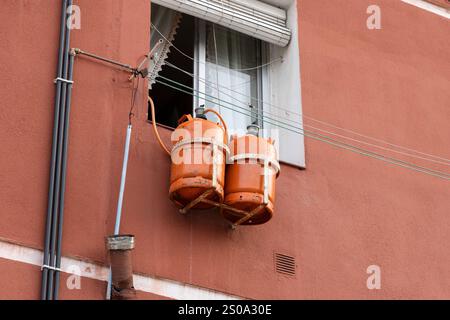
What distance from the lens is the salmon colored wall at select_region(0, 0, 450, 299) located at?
29.3 ft

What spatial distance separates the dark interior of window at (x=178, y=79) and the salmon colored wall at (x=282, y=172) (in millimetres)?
1008

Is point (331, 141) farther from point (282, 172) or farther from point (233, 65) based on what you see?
point (233, 65)

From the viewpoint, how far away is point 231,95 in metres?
11.0

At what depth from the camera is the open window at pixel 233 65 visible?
1075 centimetres

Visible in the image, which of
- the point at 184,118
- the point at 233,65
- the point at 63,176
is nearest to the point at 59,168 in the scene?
the point at 63,176

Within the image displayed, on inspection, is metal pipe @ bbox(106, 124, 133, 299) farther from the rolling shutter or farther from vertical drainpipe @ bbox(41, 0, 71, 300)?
the rolling shutter

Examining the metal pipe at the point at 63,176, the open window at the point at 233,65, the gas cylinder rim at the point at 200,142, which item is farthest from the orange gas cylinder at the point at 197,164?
the open window at the point at 233,65

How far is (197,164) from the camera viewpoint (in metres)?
9.02

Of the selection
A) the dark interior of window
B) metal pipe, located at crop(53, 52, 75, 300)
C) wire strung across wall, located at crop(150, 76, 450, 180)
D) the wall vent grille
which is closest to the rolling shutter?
the dark interior of window

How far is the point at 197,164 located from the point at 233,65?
2.48 m

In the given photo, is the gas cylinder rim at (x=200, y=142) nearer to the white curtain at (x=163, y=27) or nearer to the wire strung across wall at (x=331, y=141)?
the wire strung across wall at (x=331, y=141)

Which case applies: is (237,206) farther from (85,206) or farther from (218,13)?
(218,13)

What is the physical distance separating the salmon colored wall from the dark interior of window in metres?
1.01

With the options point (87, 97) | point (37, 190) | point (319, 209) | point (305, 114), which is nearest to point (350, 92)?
point (305, 114)
